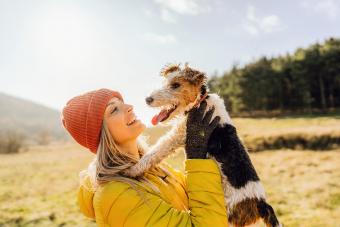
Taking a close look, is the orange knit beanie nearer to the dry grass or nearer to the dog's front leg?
the dog's front leg

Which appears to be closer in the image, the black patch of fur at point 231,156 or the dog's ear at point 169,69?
the black patch of fur at point 231,156

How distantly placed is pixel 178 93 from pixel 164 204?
192 cm

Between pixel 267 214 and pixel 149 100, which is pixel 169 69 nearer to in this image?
pixel 149 100

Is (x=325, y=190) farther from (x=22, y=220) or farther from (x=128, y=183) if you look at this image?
(x=128, y=183)

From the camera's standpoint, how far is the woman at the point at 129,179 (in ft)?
10.0

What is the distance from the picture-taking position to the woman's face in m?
3.59

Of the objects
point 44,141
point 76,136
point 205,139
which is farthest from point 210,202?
point 44,141

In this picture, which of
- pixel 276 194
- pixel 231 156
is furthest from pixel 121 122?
pixel 276 194

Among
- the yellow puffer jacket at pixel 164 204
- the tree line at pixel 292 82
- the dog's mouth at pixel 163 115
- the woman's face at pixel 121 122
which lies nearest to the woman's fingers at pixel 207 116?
the yellow puffer jacket at pixel 164 204

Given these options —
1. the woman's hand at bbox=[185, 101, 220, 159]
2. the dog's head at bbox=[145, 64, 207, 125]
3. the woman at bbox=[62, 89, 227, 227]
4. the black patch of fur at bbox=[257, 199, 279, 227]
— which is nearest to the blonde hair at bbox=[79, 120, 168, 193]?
the woman at bbox=[62, 89, 227, 227]

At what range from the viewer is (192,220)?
3.07 m

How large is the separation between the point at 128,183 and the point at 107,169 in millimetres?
277

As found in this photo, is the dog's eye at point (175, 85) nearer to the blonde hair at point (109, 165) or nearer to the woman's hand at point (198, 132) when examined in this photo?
the woman's hand at point (198, 132)

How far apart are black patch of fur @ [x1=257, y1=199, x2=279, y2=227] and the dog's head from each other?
140 centimetres
